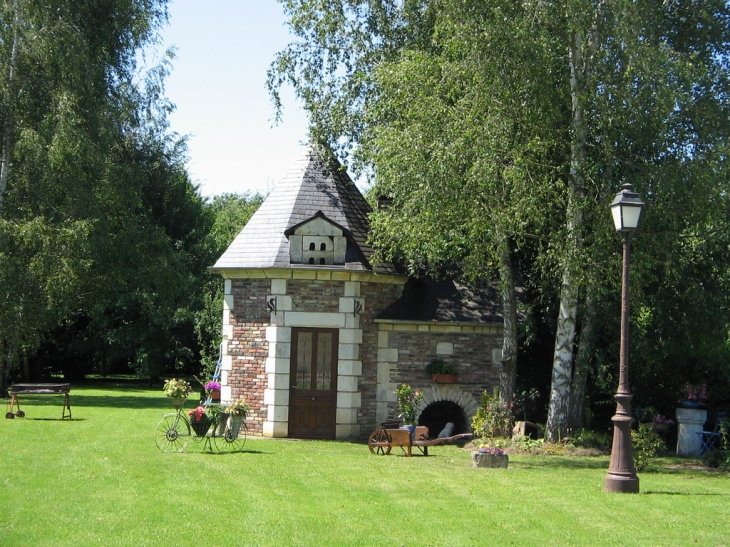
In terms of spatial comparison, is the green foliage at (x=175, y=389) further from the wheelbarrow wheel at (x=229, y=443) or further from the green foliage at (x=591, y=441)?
the green foliage at (x=591, y=441)

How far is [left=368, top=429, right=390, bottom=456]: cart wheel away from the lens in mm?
14591

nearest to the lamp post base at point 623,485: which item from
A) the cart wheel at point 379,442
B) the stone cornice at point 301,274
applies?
the cart wheel at point 379,442

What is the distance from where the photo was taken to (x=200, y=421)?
46.2 ft

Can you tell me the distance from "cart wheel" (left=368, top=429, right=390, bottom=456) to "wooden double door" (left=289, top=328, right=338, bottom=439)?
258 cm

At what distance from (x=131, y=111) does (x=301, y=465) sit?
18.0m

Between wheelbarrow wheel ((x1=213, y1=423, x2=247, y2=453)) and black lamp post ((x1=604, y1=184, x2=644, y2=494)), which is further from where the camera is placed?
wheelbarrow wheel ((x1=213, y1=423, x2=247, y2=453))

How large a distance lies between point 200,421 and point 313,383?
367 centimetres

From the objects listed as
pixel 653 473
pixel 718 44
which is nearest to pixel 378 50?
pixel 718 44

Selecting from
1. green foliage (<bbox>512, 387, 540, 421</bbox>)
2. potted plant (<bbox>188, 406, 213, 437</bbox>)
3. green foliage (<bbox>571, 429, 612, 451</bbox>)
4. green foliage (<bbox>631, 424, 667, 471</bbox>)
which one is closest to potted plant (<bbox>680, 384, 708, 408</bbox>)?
green foliage (<bbox>571, 429, 612, 451</bbox>)

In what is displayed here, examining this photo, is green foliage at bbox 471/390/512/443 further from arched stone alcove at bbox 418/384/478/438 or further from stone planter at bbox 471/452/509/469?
stone planter at bbox 471/452/509/469

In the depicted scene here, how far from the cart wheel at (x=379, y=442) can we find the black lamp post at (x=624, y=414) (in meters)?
4.89

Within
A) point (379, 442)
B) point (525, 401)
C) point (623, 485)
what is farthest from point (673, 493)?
point (525, 401)

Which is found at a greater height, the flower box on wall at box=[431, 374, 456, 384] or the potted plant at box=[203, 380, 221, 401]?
the flower box on wall at box=[431, 374, 456, 384]

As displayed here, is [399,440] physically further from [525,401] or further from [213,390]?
[213,390]
